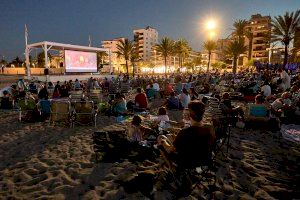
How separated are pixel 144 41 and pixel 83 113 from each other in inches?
4818

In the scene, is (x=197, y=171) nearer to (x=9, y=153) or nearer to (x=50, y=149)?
(x=50, y=149)

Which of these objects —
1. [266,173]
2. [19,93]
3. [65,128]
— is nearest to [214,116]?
[266,173]

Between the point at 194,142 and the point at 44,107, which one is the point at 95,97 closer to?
the point at 44,107

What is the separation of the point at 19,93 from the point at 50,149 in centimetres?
873

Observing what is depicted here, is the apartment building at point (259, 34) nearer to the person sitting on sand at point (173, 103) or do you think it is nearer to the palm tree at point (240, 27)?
the palm tree at point (240, 27)

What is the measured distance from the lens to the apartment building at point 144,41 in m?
127

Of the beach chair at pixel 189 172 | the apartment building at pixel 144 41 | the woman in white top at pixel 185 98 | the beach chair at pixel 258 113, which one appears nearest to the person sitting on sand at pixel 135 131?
the beach chair at pixel 189 172

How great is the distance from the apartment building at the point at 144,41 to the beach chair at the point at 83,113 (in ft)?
391

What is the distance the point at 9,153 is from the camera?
605 centimetres

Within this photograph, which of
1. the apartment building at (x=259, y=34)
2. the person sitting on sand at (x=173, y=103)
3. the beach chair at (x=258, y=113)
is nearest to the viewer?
the beach chair at (x=258, y=113)

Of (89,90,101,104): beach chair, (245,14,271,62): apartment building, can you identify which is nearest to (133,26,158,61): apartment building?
(245,14,271,62): apartment building

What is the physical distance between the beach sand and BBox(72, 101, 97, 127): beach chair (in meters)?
1.19

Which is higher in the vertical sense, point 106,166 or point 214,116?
point 214,116

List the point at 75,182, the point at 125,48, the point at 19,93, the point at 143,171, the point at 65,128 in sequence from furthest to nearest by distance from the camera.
A: the point at 125,48, the point at 19,93, the point at 65,128, the point at 143,171, the point at 75,182
